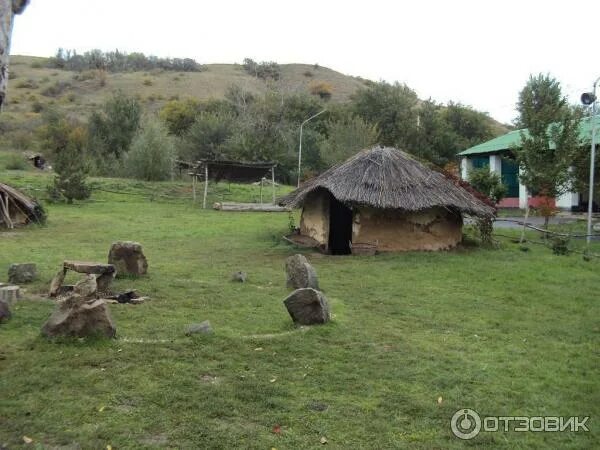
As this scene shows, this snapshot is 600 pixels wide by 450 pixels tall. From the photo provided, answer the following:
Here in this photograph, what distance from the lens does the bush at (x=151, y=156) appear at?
34.2 meters

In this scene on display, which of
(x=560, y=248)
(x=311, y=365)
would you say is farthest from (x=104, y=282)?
(x=560, y=248)

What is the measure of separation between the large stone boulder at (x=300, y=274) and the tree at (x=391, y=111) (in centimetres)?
3555

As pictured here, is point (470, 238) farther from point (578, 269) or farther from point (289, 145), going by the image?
point (289, 145)

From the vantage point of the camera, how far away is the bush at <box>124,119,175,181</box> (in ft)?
112

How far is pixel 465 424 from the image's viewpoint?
4836 millimetres

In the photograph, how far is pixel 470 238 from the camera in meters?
16.8

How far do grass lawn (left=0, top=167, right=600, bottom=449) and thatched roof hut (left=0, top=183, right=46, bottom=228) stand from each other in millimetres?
6879

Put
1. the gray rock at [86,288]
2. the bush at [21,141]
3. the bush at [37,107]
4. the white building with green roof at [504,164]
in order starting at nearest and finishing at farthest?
the gray rock at [86,288], the white building with green roof at [504,164], the bush at [21,141], the bush at [37,107]

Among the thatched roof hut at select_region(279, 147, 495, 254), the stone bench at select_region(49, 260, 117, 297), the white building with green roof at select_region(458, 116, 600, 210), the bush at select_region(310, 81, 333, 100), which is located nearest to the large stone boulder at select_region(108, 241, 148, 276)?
the stone bench at select_region(49, 260, 117, 297)

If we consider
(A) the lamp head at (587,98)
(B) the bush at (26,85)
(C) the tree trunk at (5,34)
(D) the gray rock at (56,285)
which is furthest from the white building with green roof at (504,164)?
(B) the bush at (26,85)

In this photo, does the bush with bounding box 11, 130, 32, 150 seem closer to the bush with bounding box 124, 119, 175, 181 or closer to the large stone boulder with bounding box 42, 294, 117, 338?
the bush with bounding box 124, 119, 175, 181

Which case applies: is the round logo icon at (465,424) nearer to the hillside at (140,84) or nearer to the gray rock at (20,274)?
the gray rock at (20,274)

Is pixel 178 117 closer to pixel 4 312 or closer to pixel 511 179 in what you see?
pixel 511 179

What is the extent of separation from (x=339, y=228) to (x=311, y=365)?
1096cm
